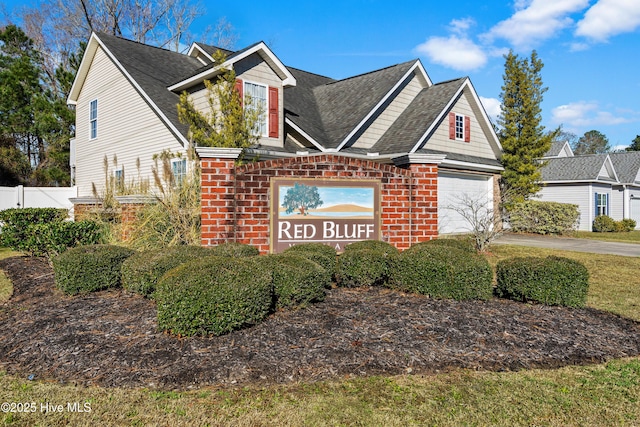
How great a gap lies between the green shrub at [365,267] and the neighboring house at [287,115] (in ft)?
24.1

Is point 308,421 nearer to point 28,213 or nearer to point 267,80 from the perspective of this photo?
point 28,213

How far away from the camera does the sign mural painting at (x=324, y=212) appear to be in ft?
24.7

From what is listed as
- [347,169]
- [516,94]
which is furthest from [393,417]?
[516,94]

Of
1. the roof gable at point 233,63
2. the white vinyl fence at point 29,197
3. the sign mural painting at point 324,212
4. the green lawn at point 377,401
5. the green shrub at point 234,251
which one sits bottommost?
the green lawn at point 377,401

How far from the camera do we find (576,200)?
2530 cm

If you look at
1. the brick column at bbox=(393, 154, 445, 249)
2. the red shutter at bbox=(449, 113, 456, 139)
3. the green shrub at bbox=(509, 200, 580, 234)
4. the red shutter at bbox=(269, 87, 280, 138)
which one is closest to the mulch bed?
the brick column at bbox=(393, 154, 445, 249)

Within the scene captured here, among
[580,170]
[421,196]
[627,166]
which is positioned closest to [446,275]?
[421,196]

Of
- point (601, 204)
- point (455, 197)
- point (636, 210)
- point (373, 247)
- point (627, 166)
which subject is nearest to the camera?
point (373, 247)

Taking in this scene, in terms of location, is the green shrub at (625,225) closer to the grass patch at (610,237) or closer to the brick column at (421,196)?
the grass patch at (610,237)

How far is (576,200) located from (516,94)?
8528 millimetres

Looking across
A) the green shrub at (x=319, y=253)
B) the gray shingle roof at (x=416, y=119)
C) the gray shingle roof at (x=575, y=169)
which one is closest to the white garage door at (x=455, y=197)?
the gray shingle roof at (x=416, y=119)

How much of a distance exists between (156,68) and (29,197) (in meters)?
6.88

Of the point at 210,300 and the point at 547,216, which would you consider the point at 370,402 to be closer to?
the point at 210,300

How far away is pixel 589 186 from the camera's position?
2481 cm
